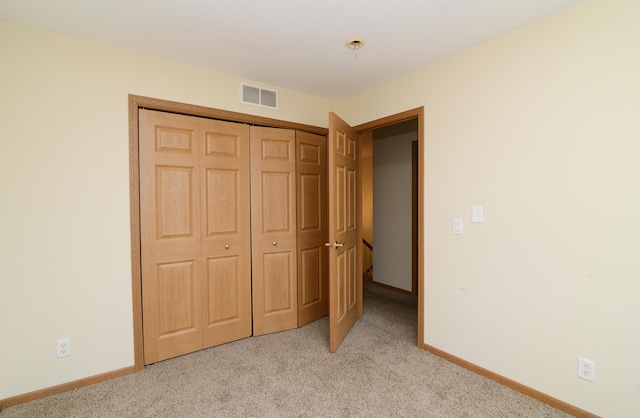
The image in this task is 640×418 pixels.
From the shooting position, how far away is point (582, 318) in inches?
70.7

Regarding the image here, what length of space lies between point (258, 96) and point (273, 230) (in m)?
1.35

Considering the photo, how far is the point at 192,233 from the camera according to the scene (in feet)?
8.51

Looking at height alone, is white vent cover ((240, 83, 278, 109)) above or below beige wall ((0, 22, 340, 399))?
above

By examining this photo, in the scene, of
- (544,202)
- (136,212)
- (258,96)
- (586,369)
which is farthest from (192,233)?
(586,369)

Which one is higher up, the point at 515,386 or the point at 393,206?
the point at 393,206

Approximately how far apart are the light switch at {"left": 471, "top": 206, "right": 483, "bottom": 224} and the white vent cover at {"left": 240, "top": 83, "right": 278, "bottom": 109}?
210 centimetres

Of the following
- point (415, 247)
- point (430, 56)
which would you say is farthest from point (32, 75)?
point (415, 247)

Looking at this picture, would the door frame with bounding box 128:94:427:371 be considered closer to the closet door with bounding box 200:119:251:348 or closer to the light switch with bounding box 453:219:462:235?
the closet door with bounding box 200:119:251:348

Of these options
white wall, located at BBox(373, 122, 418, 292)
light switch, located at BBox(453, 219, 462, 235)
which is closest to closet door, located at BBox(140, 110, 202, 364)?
light switch, located at BBox(453, 219, 462, 235)

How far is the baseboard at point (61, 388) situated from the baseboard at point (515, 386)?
254cm

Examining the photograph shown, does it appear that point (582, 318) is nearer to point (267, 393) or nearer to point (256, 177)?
point (267, 393)

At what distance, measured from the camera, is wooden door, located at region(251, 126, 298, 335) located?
2.93 meters

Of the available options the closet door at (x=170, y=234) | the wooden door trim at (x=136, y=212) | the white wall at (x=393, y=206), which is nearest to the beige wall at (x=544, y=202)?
the white wall at (x=393, y=206)

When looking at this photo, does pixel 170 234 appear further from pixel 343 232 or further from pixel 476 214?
pixel 476 214
